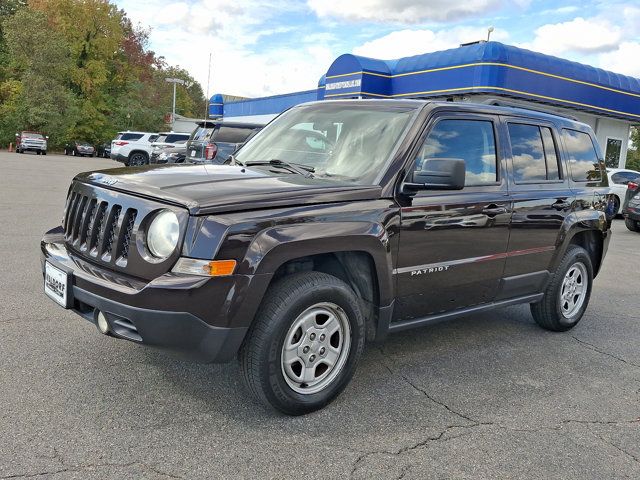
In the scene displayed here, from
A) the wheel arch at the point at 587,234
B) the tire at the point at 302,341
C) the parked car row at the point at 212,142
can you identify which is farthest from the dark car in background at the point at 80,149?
the tire at the point at 302,341

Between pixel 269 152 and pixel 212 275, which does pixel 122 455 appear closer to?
pixel 212 275

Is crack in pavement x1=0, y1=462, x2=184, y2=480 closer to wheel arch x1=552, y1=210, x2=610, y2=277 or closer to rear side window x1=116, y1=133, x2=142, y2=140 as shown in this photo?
wheel arch x1=552, y1=210, x2=610, y2=277

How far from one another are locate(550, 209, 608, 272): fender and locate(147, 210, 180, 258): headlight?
3.36 m

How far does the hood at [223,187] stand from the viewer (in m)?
3.04

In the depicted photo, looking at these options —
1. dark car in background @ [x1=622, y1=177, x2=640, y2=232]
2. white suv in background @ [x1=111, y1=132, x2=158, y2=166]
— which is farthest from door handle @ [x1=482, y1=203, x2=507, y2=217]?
white suv in background @ [x1=111, y1=132, x2=158, y2=166]

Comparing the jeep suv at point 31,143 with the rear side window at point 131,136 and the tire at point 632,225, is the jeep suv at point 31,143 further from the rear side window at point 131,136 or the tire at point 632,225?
the tire at point 632,225

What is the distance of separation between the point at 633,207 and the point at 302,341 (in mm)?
12624

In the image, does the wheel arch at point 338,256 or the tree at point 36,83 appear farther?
the tree at point 36,83

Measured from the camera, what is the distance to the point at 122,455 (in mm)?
2826

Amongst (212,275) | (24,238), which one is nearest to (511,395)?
(212,275)

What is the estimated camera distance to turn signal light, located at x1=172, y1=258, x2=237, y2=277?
2.91 metres

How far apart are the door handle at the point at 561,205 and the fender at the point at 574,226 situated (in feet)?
0.28

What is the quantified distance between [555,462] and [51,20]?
2127 inches

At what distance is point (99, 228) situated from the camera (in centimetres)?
337
